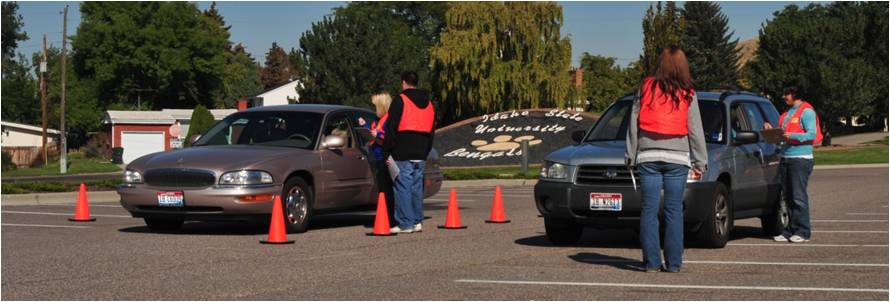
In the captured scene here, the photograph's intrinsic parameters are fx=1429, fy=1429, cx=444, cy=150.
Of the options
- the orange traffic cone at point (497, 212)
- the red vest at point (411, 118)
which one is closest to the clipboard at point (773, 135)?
the red vest at point (411, 118)

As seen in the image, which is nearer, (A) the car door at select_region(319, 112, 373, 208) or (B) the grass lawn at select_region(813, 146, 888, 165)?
(A) the car door at select_region(319, 112, 373, 208)

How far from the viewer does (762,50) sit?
81375 millimetres

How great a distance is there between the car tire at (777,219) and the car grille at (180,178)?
5.66m

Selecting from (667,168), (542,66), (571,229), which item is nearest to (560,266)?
(667,168)

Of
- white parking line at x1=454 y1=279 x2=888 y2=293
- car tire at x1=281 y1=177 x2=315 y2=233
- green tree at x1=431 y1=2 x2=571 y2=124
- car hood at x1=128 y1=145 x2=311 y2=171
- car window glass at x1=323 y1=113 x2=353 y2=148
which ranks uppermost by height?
green tree at x1=431 y1=2 x2=571 y2=124

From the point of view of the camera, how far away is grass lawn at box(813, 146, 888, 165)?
4750 centimetres

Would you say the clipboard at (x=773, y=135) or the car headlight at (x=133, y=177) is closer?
the clipboard at (x=773, y=135)

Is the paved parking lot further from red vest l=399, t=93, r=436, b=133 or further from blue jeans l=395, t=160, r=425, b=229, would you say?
red vest l=399, t=93, r=436, b=133

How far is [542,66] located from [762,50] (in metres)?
20.5

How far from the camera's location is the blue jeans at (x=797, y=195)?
13742mm

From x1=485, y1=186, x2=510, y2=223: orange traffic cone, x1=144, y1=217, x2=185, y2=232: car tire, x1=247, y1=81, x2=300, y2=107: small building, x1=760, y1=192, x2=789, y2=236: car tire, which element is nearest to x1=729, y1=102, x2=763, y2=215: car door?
x1=760, y1=192, x2=789, y2=236: car tire

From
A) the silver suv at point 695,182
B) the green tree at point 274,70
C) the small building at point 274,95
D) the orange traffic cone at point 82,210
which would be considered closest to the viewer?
the silver suv at point 695,182

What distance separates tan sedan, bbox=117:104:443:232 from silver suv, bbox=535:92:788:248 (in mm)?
3021

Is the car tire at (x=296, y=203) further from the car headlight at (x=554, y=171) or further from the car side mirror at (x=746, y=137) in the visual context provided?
the car side mirror at (x=746, y=137)
